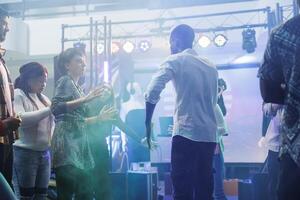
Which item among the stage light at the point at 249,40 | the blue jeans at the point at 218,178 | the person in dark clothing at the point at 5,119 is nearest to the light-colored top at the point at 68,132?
the person in dark clothing at the point at 5,119

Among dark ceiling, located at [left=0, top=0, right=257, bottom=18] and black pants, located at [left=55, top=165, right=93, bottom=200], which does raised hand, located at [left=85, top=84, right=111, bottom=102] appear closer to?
black pants, located at [left=55, top=165, right=93, bottom=200]

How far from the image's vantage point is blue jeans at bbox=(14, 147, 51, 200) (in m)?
3.01

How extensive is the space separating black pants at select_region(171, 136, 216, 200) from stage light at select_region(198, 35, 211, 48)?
6.40m

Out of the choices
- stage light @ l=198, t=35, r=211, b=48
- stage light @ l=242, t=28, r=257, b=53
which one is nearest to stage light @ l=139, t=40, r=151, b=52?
stage light @ l=198, t=35, r=211, b=48

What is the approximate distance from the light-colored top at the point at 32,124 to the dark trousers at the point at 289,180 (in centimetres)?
196

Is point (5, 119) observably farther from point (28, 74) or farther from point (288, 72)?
point (288, 72)

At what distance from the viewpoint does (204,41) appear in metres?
9.12

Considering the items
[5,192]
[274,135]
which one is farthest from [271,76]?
[274,135]

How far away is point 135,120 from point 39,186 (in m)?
3.61

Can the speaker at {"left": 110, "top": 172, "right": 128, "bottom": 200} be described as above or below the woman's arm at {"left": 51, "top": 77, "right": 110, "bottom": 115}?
below

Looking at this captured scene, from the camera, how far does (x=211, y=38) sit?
9.48 meters

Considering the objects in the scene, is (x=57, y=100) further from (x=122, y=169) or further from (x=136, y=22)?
(x=136, y=22)

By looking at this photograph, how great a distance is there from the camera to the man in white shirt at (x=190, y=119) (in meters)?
2.80

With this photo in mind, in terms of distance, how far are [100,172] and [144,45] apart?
6.91 m
